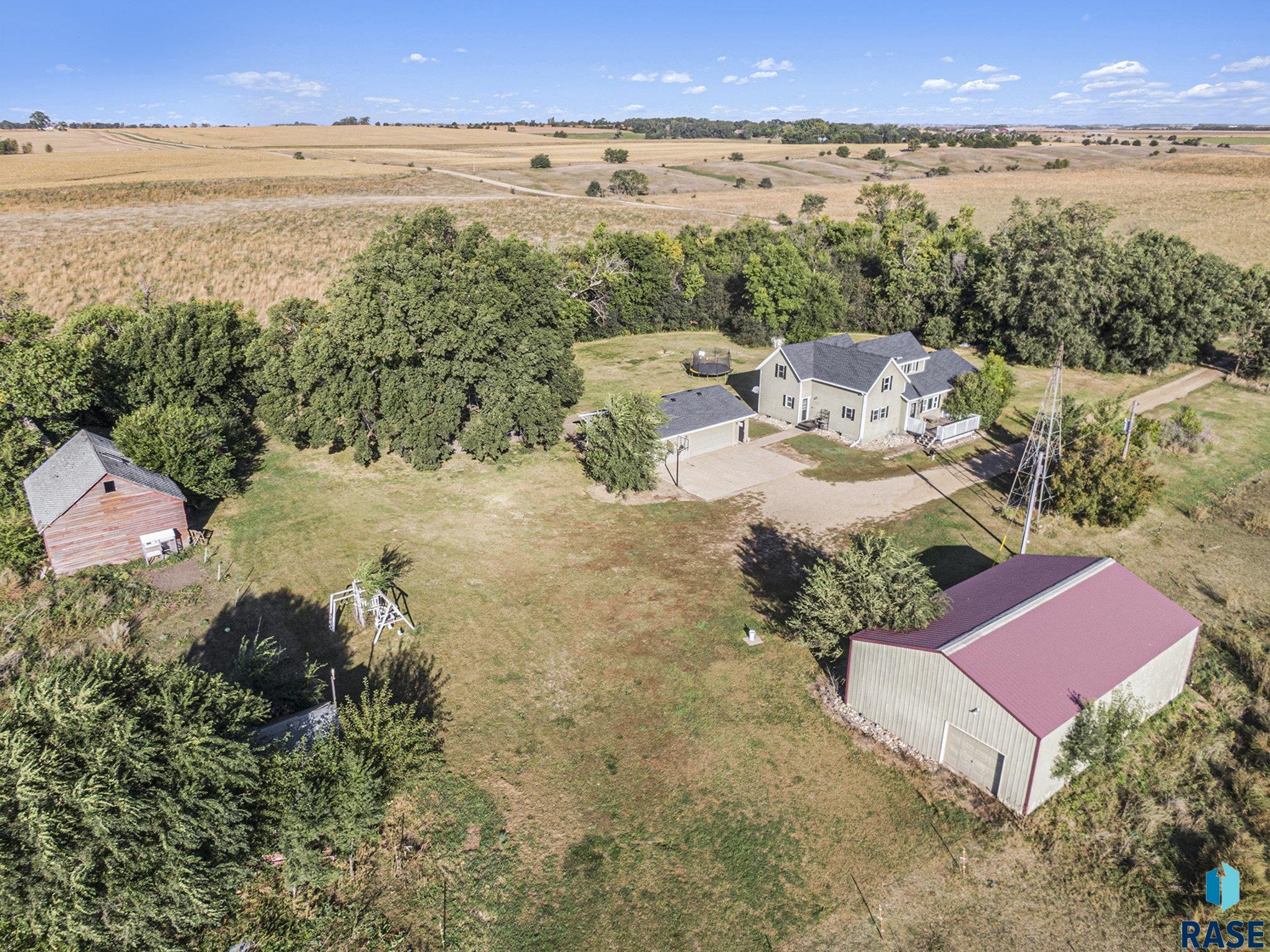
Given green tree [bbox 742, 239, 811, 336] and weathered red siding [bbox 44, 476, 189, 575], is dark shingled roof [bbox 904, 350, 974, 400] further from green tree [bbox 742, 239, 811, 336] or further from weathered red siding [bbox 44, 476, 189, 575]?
weathered red siding [bbox 44, 476, 189, 575]

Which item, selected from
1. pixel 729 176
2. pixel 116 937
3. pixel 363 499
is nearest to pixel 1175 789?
pixel 116 937

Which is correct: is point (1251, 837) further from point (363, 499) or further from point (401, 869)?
point (363, 499)

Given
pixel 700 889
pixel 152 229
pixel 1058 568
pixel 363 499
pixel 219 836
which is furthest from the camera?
pixel 152 229

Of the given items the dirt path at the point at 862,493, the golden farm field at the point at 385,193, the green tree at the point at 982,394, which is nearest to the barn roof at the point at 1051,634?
the dirt path at the point at 862,493

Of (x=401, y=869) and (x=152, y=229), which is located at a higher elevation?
(x=152, y=229)

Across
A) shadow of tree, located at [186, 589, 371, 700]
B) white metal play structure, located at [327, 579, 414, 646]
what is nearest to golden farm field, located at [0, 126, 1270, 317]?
shadow of tree, located at [186, 589, 371, 700]

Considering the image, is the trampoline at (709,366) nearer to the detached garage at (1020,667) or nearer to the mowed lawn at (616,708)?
the mowed lawn at (616,708)

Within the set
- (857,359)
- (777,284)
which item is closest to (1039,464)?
(857,359)

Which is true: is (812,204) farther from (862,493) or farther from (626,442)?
(626,442)
